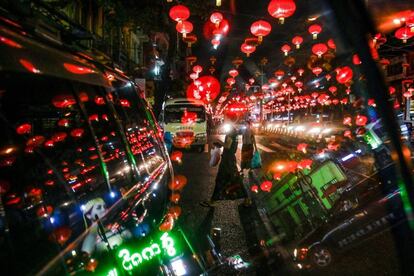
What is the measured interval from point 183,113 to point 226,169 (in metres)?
12.2

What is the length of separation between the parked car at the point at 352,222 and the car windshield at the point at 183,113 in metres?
15.3

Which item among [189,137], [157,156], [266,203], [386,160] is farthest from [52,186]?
[189,137]

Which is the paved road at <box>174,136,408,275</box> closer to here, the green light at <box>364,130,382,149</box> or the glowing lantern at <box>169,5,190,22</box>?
the green light at <box>364,130,382,149</box>

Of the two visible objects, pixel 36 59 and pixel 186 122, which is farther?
pixel 186 122

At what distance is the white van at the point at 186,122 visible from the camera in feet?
62.7

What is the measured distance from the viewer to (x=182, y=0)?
12859 millimetres

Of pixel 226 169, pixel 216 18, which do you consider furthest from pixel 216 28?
pixel 226 169

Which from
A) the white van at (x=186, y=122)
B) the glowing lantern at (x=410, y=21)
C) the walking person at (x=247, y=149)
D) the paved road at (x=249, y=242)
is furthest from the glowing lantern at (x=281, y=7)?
the white van at (x=186, y=122)

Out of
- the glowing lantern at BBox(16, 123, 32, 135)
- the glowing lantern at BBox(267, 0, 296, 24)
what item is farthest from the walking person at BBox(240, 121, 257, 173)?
the glowing lantern at BBox(16, 123, 32, 135)

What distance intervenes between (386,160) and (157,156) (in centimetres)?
302

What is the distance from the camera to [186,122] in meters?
19.3

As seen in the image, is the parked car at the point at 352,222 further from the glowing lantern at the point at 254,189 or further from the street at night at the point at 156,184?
the glowing lantern at the point at 254,189

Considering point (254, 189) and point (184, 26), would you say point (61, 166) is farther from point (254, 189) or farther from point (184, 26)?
point (184, 26)

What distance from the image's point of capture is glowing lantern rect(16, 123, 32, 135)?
183 cm
